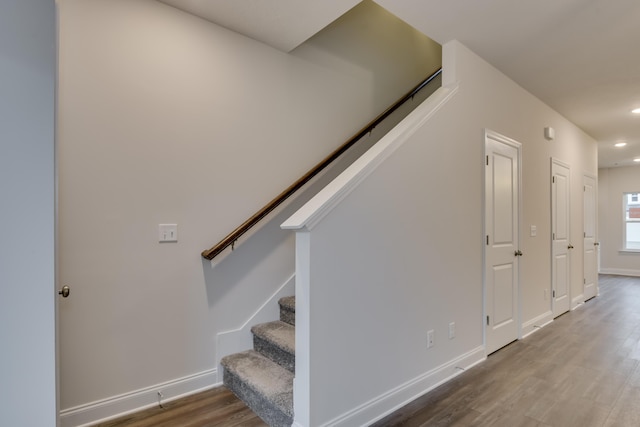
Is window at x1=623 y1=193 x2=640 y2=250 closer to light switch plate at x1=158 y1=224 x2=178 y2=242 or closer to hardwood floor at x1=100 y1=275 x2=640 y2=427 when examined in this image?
hardwood floor at x1=100 y1=275 x2=640 y2=427

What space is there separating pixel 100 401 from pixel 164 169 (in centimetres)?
143

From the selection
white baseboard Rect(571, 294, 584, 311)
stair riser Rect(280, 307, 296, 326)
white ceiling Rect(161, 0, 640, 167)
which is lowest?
white baseboard Rect(571, 294, 584, 311)

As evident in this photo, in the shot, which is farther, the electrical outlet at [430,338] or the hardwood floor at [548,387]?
the electrical outlet at [430,338]

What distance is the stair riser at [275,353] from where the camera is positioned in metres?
2.12

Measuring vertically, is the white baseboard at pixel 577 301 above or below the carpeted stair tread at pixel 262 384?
below

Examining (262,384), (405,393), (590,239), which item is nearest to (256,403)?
(262,384)

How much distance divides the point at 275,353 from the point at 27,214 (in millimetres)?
1702

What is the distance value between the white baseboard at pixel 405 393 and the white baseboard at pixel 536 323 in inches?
40.9

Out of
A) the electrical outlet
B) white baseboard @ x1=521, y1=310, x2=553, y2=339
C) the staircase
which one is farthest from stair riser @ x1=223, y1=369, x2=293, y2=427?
white baseboard @ x1=521, y1=310, x2=553, y2=339

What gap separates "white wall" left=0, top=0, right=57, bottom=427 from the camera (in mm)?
948

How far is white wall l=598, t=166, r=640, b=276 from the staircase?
9366 mm

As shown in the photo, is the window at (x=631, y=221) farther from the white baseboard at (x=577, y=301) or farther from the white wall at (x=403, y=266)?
the white wall at (x=403, y=266)

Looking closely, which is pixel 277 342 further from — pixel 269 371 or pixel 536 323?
pixel 536 323

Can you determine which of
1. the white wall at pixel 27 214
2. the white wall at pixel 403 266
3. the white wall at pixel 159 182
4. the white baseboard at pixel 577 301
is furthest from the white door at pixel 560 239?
the white wall at pixel 27 214
